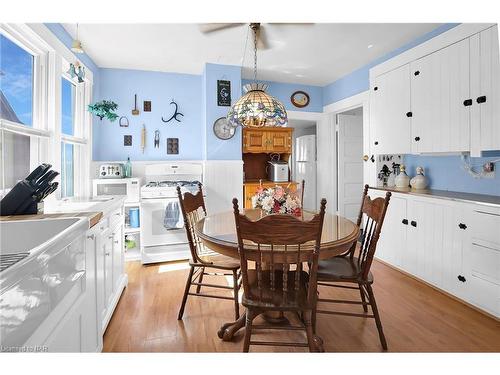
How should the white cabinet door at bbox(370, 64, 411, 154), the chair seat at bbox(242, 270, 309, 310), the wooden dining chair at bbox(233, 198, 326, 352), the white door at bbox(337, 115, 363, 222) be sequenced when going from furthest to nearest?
the white door at bbox(337, 115, 363, 222) → the white cabinet door at bbox(370, 64, 411, 154) → the chair seat at bbox(242, 270, 309, 310) → the wooden dining chair at bbox(233, 198, 326, 352)

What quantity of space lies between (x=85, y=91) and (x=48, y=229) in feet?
8.62

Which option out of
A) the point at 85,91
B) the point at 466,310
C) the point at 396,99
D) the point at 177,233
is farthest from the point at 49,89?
the point at 466,310

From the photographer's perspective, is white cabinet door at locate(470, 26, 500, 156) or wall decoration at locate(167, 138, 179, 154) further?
wall decoration at locate(167, 138, 179, 154)

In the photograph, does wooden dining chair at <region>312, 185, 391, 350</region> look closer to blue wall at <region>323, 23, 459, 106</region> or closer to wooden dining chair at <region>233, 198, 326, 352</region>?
wooden dining chair at <region>233, 198, 326, 352</region>

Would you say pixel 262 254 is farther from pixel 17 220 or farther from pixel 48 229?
pixel 17 220

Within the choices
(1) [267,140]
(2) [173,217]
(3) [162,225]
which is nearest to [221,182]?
(2) [173,217]

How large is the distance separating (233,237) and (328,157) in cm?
347

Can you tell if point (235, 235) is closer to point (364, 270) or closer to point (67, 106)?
point (364, 270)

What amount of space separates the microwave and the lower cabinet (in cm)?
312

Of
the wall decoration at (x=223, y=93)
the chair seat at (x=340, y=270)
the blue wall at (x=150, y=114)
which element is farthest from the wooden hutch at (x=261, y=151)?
the chair seat at (x=340, y=270)

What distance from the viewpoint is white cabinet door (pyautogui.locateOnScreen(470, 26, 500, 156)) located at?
228cm

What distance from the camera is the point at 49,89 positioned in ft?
7.80

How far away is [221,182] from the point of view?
156 inches

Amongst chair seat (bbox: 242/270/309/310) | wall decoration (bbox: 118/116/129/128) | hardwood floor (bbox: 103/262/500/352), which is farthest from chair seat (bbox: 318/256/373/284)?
wall decoration (bbox: 118/116/129/128)
